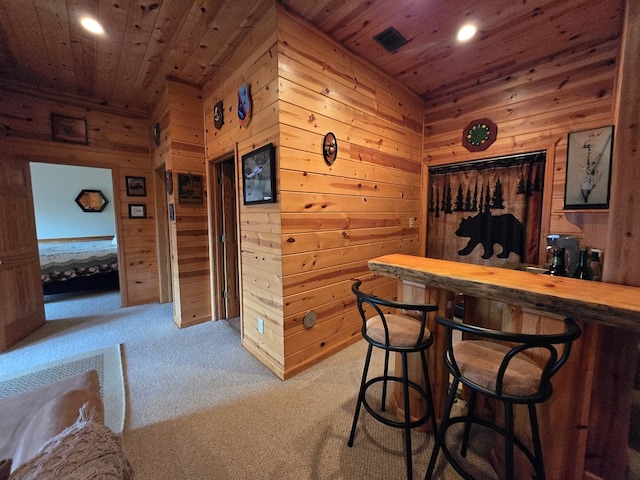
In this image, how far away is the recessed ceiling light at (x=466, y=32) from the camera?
2.17 meters

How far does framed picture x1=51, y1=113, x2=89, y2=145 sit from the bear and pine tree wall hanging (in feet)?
15.6

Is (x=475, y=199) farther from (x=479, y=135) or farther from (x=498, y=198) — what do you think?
(x=479, y=135)

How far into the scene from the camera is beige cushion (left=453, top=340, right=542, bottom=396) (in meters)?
1.01

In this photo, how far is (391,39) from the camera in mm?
2295

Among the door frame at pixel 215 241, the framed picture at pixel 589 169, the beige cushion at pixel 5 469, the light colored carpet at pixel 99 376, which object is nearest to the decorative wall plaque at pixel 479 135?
the framed picture at pixel 589 169

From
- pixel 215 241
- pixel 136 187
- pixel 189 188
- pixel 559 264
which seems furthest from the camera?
pixel 136 187

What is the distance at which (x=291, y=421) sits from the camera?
1764mm

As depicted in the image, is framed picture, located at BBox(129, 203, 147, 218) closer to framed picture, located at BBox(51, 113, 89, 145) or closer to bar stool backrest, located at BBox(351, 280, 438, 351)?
framed picture, located at BBox(51, 113, 89, 145)

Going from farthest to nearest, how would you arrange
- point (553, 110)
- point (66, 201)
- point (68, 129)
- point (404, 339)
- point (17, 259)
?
point (66, 201), point (68, 129), point (17, 259), point (553, 110), point (404, 339)

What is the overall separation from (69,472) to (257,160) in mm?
2059

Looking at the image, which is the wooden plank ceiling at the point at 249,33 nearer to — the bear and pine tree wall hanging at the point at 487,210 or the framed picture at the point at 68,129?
the framed picture at the point at 68,129

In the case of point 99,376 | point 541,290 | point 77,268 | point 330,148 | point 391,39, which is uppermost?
point 391,39

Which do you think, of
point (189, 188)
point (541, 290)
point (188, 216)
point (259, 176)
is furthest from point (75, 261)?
point (541, 290)

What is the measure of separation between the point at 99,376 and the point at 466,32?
4396 millimetres
